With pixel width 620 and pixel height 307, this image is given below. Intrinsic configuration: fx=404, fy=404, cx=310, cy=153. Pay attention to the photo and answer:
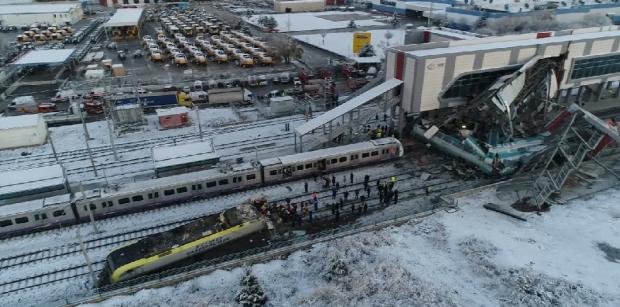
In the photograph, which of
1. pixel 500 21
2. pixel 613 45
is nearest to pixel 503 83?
pixel 613 45

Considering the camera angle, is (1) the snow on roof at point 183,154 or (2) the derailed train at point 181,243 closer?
(2) the derailed train at point 181,243

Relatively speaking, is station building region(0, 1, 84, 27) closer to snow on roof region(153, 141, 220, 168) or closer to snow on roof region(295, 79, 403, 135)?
snow on roof region(153, 141, 220, 168)

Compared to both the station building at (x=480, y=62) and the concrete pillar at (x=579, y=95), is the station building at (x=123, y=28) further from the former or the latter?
the concrete pillar at (x=579, y=95)

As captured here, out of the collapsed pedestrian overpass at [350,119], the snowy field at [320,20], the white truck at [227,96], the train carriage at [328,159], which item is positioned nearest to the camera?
the train carriage at [328,159]

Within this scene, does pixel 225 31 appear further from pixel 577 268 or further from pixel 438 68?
pixel 577 268

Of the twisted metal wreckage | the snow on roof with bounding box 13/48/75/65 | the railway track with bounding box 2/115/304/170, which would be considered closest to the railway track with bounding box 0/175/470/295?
the twisted metal wreckage

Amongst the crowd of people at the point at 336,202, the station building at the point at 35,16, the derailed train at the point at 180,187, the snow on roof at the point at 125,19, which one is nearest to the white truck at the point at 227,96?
the derailed train at the point at 180,187
